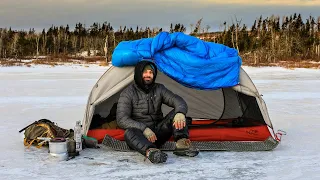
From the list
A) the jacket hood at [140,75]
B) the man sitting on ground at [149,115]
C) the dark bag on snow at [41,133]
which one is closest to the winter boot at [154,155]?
the man sitting on ground at [149,115]

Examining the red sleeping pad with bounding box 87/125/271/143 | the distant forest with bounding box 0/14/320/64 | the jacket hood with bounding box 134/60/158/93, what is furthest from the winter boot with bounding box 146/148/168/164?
the distant forest with bounding box 0/14/320/64

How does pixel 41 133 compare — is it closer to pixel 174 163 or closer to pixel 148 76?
pixel 148 76

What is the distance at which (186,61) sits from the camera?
5641 millimetres

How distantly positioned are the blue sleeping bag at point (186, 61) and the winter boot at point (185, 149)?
1046 millimetres

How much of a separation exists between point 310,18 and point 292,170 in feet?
171

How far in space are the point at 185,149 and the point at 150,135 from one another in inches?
17.2

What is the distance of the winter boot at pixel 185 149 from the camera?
4.86 metres

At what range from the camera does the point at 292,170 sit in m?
4.49

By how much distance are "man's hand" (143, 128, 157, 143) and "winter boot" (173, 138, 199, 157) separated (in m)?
0.30

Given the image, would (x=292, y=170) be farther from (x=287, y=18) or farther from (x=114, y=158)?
(x=287, y=18)

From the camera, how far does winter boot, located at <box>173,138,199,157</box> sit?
4.86 metres

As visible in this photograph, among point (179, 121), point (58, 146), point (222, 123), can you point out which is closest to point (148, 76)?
point (179, 121)

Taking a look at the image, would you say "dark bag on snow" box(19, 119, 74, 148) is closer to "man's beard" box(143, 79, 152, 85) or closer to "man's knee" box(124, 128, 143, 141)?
"man's knee" box(124, 128, 143, 141)

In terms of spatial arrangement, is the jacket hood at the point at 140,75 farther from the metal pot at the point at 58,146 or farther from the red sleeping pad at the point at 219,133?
the metal pot at the point at 58,146
